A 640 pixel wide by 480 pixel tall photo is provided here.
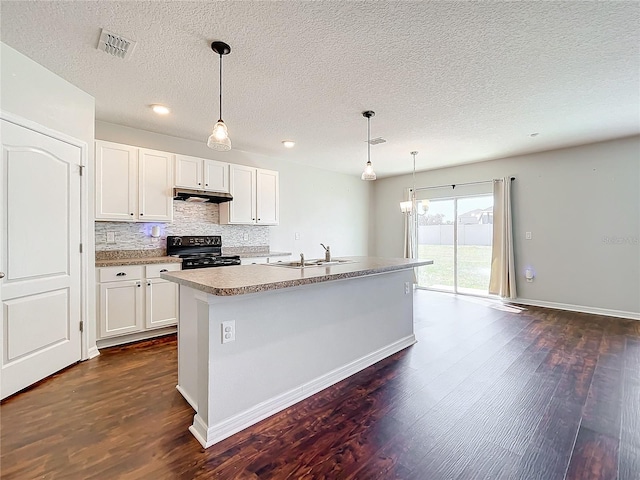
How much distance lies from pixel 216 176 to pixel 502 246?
4959 millimetres

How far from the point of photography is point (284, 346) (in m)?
2.16

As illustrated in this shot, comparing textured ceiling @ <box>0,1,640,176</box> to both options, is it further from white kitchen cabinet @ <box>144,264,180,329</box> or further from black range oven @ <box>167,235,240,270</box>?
white kitchen cabinet @ <box>144,264,180,329</box>

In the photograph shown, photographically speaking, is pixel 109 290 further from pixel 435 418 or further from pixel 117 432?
pixel 435 418

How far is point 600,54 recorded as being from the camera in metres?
2.27

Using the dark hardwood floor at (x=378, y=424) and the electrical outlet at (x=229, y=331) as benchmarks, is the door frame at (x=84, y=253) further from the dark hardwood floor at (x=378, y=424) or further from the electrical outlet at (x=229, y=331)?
the electrical outlet at (x=229, y=331)

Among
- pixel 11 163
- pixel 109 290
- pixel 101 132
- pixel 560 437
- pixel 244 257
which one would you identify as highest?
pixel 101 132

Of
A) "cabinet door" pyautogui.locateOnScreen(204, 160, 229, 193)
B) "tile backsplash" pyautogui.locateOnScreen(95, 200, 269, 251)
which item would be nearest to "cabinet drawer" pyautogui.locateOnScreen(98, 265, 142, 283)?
"tile backsplash" pyautogui.locateOnScreen(95, 200, 269, 251)

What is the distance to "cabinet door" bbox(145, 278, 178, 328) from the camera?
11.4 feet

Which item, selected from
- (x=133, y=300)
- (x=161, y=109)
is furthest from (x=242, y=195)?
(x=133, y=300)

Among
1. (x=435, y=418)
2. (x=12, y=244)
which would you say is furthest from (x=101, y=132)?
(x=435, y=418)

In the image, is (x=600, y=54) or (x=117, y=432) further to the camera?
(x=600, y=54)

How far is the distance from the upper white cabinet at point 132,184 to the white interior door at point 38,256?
487mm

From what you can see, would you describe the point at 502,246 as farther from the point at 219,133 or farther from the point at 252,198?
the point at 219,133

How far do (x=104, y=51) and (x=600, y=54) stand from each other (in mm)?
3765
